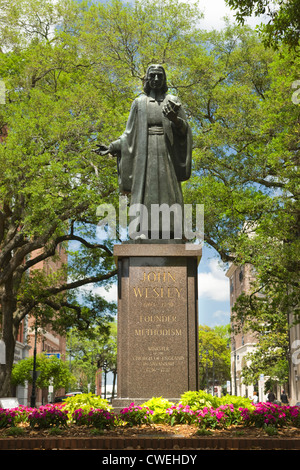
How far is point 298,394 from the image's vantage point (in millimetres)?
41375

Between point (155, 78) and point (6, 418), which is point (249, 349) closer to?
point (155, 78)

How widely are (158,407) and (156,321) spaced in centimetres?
168

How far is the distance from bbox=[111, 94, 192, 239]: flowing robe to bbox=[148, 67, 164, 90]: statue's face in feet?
0.86

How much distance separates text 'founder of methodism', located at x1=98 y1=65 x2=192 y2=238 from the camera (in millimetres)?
11766

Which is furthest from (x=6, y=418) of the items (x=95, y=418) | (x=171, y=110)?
(x=171, y=110)

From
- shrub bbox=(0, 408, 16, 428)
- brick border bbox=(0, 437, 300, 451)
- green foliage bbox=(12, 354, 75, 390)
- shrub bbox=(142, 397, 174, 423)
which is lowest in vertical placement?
brick border bbox=(0, 437, 300, 451)

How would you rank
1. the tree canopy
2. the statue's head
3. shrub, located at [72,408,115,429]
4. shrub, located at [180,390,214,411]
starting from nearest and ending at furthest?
shrub, located at [72,408,115,429] → shrub, located at [180,390,214,411] → the statue's head → the tree canopy

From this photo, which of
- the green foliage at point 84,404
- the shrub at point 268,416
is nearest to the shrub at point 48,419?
the green foliage at point 84,404

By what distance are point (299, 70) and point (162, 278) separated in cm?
1448

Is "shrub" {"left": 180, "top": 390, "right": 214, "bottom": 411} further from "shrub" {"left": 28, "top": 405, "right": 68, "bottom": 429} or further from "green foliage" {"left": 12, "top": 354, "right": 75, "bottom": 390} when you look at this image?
"green foliage" {"left": 12, "top": 354, "right": 75, "bottom": 390}

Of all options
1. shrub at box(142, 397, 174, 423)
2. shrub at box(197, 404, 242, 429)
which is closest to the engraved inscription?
shrub at box(142, 397, 174, 423)

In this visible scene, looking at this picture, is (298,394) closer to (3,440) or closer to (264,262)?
(264,262)

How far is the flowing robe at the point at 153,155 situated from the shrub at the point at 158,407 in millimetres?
3686

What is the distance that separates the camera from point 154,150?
11.9m
